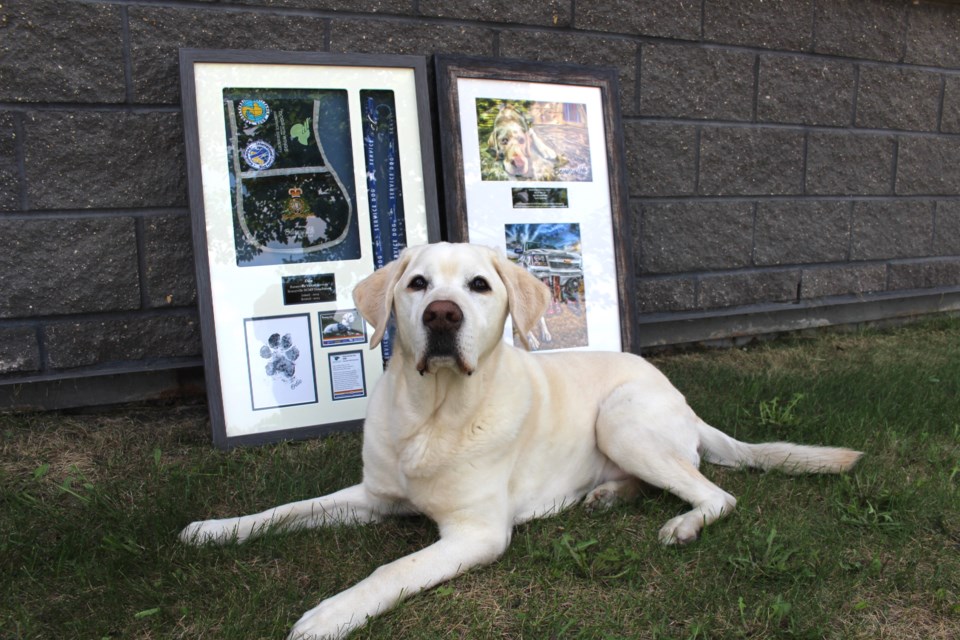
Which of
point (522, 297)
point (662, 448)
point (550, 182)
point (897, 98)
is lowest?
point (662, 448)

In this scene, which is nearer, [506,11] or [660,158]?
[506,11]

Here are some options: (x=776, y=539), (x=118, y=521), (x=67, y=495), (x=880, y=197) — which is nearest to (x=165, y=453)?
(x=67, y=495)

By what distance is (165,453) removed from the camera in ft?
9.87

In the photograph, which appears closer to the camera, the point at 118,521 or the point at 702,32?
the point at 118,521

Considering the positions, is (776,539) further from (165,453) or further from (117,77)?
(117,77)

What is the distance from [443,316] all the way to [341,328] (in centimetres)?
145

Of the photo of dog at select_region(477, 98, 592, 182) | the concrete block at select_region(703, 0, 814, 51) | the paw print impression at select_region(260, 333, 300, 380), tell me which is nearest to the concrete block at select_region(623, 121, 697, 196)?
the photo of dog at select_region(477, 98, 592, 182)

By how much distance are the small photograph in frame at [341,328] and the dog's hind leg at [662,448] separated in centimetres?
134

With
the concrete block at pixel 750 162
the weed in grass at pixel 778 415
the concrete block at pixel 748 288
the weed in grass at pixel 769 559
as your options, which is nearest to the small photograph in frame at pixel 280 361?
the weed in grass at pixel 769 559

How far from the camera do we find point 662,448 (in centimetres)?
253

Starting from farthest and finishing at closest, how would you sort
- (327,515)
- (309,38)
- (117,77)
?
1. (309,38)
2. (117,77)
3. (327,515)

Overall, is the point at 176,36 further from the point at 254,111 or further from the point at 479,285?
the point at 479,285

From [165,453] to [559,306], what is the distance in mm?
2191

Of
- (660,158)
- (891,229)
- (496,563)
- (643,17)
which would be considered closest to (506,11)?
(643,17)
